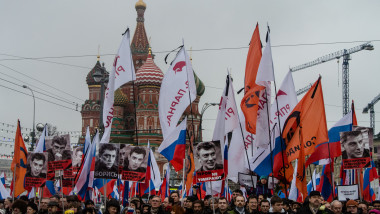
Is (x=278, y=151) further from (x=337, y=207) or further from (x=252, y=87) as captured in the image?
(x=337, y=207)

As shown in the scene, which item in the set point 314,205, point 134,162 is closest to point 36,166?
point 134,162

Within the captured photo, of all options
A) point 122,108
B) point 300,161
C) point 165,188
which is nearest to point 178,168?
point 300,161

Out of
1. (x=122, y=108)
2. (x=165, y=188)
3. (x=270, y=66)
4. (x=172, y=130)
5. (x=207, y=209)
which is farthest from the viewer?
(x=122, y=108)

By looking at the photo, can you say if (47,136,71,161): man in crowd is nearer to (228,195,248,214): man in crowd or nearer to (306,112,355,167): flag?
(228,195,248,214): man in crowd

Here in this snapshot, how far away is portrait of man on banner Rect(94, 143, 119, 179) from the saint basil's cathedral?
53.3 metres

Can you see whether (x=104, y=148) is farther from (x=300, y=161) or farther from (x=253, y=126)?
(x=300, y=161)

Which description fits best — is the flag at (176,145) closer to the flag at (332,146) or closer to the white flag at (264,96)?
the white flag at (264,96)

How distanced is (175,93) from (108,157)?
2.39 m

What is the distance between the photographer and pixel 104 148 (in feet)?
41.2

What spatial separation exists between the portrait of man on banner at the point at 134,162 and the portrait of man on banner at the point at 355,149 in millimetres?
3969

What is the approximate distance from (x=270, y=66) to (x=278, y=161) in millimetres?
1923

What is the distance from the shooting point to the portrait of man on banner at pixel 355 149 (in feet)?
39.8

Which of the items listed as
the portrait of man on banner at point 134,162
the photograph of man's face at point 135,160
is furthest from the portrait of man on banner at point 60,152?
the photograph of man's face at point 135,160

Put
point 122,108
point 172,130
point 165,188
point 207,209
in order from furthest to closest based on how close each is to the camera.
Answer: point 122,108
point 165,188
point 172,130
point 207,209
